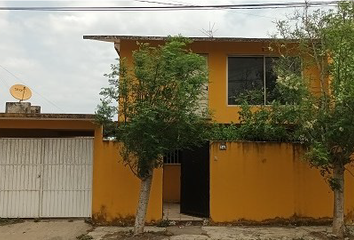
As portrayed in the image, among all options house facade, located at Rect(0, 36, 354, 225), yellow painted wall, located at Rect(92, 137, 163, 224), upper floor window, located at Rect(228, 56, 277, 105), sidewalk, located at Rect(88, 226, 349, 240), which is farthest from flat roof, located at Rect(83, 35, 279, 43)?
sidewalk, located at Rect(88, 226, 349, 240)

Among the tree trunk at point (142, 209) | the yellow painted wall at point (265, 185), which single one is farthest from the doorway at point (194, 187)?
the tree trunk at point (142, 209)

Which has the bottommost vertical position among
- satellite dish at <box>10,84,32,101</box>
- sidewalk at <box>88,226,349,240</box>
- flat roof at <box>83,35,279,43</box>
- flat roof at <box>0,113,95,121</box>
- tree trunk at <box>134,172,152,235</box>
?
sidewalk at <box>88,226,349,240</box>

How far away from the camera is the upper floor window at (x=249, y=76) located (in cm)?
1377

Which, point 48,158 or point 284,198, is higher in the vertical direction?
point 48,158

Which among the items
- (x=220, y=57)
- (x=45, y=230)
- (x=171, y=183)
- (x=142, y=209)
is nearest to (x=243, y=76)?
(x=220, y=57)

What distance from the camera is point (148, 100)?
357 inches

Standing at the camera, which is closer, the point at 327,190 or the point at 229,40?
the point at 327,190

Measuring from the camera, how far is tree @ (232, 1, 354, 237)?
8672 mm

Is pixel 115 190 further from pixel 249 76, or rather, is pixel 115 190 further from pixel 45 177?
pixel 249 76

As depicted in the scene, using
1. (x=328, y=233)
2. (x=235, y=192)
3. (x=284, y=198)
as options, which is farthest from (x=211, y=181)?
(x=328, y=233)

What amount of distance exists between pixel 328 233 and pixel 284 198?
1.50 m

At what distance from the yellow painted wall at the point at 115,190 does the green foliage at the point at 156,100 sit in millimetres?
1565

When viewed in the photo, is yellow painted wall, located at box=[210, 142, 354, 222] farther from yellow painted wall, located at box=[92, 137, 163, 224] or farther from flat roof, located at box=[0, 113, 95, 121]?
flat roof, located at box=[0, 113, 95, 121]

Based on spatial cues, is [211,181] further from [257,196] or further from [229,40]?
[229,40]
